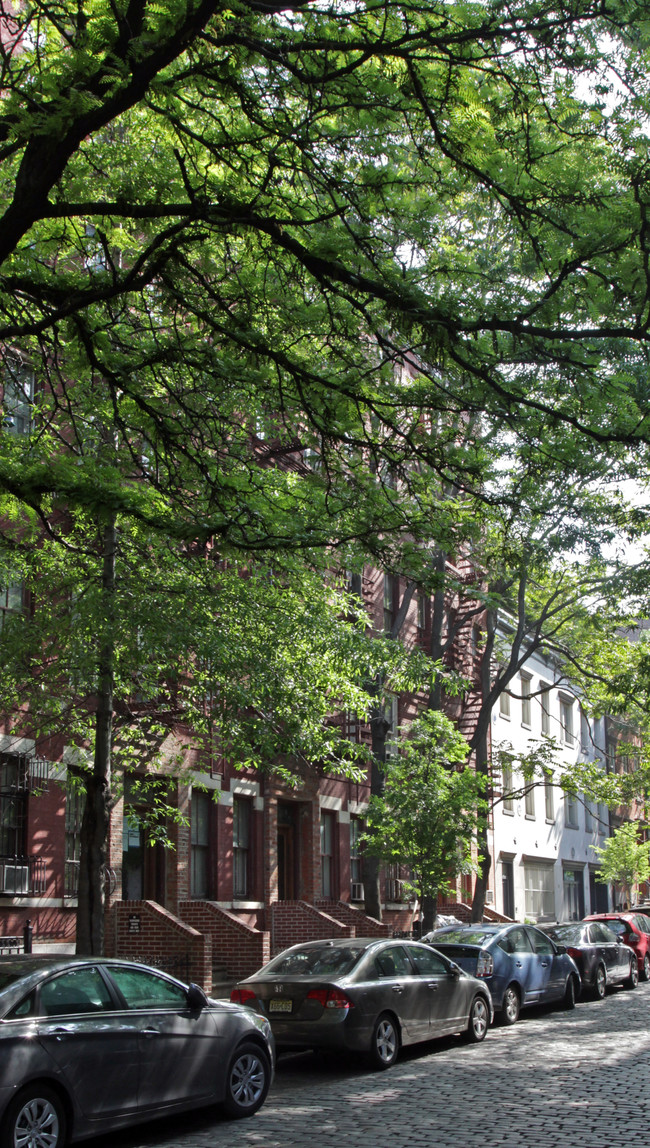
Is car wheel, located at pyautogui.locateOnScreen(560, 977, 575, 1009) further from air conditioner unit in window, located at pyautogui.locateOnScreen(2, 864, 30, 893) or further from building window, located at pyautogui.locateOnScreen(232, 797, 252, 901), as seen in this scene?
air conditioner unit in window, located at pyautogui.locateOnScreen(2, 864, 30, 893)

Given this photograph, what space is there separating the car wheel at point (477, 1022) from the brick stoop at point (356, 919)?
967cm

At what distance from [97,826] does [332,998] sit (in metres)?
3.13

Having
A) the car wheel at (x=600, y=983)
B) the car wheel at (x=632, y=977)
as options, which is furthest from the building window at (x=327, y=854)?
the car wheel at (x=600, y=983)

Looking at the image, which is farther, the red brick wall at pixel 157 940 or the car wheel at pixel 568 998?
the car wheel at pixel 568 998

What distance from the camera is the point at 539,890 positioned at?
43594 mm

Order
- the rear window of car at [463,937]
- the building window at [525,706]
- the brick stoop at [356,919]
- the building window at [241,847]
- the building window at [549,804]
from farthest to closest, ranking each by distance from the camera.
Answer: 1. the building window at [549,804]
2. the building window at [525,706]
3. the brick stoop at [356,919]
4. the building window at [241,847]
5. the rear window of car at [463,937]

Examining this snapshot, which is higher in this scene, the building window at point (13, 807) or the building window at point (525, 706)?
the building window at point (525, 706)

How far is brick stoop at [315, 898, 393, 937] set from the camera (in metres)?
25.3

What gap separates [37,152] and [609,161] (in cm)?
405

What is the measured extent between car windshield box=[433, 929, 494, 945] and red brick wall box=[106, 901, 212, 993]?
3671 millimetres

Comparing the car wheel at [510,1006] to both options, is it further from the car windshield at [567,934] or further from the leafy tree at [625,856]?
the leafy tree at [625,856]

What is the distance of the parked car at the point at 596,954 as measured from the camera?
21266 mm

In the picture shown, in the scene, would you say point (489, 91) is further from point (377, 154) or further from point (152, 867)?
point (152, 867)

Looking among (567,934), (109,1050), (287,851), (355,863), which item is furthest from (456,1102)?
(355,863)
